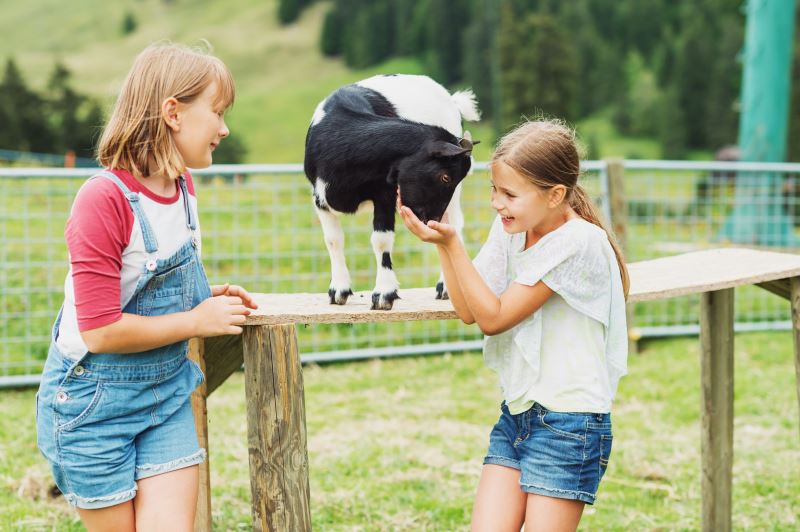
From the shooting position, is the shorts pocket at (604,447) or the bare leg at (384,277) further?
the bare leg at (384,277)

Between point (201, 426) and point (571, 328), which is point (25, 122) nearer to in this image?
point (201, 426)

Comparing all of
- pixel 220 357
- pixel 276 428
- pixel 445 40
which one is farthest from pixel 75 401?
pixel 445 40

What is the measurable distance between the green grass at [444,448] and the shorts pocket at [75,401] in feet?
5.46

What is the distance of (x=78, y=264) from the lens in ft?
6.75

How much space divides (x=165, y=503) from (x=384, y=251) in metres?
0.96

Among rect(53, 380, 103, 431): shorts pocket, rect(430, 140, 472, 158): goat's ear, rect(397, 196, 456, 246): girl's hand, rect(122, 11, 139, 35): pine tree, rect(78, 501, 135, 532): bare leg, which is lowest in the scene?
rect(78, 501, 135, 532): bare leg

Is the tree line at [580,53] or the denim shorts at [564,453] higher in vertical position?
the tree line at [580,53]

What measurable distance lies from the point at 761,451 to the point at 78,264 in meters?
3.76

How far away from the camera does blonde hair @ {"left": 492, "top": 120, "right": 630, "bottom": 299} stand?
239cm

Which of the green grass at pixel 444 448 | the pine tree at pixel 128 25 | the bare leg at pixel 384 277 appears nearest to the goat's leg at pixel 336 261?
the bare leg at pixel 384 277

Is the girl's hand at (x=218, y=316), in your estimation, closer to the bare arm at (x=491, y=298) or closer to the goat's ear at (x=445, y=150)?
the bare arm at (x=491, y=298)

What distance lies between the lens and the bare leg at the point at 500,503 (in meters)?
2.52

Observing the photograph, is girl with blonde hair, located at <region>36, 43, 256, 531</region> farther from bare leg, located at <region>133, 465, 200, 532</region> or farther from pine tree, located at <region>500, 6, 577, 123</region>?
pine tree, located at <region>500, 6, 577, 123</region>

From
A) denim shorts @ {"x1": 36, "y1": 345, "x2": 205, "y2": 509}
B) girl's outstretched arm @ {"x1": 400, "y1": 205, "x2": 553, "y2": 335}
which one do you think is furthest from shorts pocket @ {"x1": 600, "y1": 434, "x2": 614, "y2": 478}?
denim shorts @ {"x1": 36, "y1": 345, "x2": 205, "y2": 509}
